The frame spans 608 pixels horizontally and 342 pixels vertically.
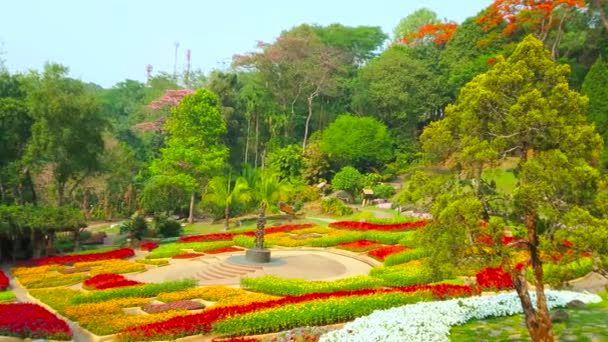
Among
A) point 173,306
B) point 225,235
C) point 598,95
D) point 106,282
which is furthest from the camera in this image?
point 598,95

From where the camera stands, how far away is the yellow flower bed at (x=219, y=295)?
17.2 metres

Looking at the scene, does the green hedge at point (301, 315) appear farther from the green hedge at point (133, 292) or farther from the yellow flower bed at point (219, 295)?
the green hedge at point (133, 292)

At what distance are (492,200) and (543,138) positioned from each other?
4.67ft

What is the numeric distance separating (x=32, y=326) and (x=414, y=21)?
271 feet

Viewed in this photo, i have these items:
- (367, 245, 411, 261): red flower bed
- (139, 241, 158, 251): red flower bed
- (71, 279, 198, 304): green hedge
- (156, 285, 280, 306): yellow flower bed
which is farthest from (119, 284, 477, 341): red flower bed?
(139, 241, 158, 251): red flower bed

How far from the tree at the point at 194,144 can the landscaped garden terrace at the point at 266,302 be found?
1729 centimetres

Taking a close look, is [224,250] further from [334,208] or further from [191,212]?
[191,212]

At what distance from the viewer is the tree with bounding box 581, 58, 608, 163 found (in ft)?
130

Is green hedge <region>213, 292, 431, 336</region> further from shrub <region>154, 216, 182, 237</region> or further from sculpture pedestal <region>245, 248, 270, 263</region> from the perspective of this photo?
shrub <region>154, 216, 182, 237</region>

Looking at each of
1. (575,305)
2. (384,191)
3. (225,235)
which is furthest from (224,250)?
(384,191)

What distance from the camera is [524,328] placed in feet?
36.2

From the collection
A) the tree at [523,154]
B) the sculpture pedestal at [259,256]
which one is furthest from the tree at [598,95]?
the tree at [523,154]

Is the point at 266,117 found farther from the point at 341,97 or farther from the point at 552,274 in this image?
the point at 552,274

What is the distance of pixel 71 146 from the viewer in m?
34.0
